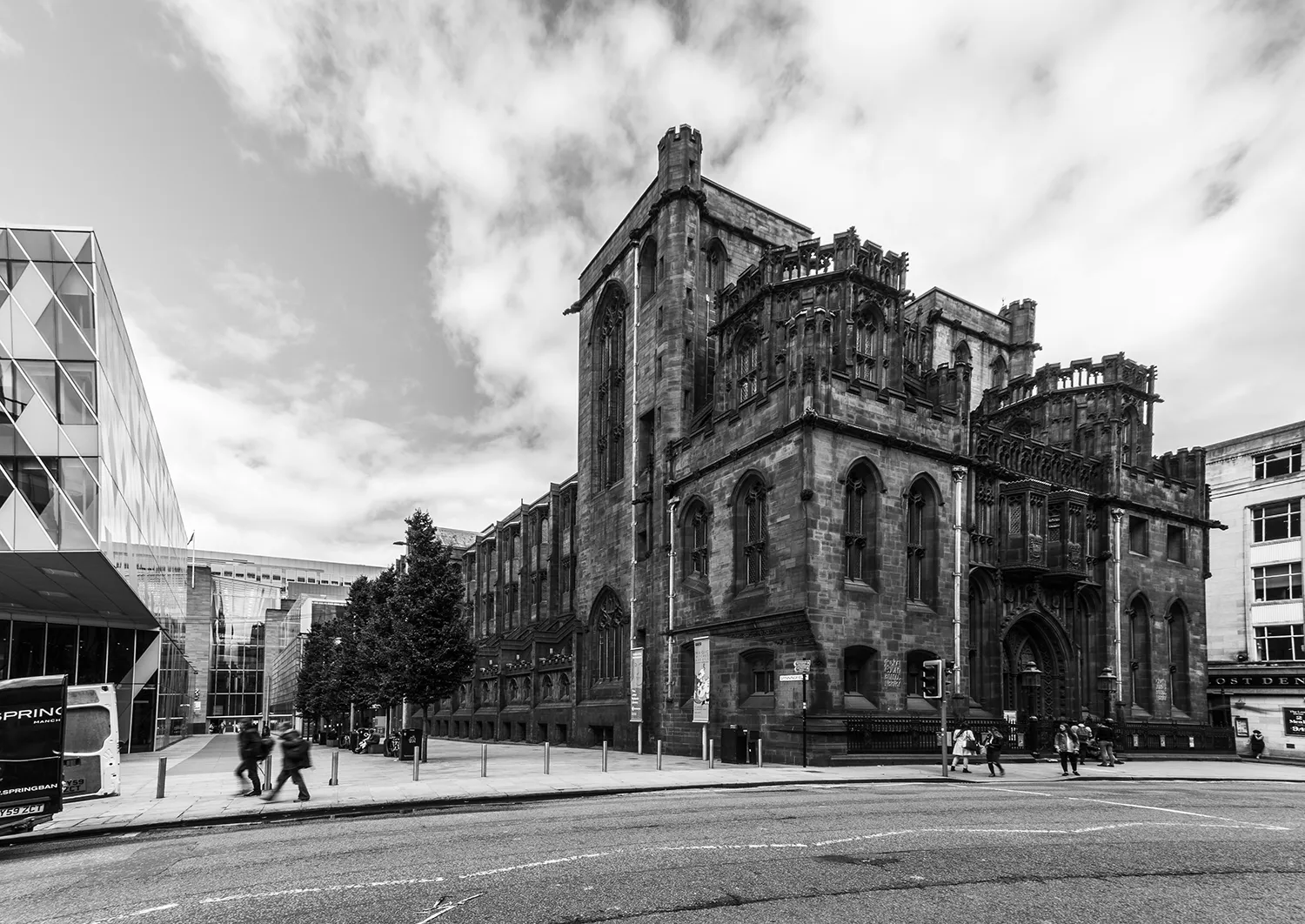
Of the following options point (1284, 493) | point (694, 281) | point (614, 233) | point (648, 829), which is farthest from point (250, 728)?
point (1284, 493)

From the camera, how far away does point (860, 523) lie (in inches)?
1170

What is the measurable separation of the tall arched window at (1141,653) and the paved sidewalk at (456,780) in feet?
10.2

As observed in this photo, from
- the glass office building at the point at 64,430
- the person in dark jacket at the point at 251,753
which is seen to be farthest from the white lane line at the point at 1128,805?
the glass office building at the point at 64,430

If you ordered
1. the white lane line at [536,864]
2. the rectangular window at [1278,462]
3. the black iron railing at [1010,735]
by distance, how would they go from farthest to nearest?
the rectangular window at [1278,462] < the black iron railing at [1010,735] < the white lane line at [536,864]

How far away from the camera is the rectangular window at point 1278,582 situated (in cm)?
4781

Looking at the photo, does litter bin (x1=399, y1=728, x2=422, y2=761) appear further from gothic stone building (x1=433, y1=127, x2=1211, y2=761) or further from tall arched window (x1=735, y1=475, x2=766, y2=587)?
tall arched window (x1=735, y1=475, x2=766, y2=587)

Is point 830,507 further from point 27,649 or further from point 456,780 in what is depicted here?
point 27,649

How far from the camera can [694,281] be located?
37250 mm

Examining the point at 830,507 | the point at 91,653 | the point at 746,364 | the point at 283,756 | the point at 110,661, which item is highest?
the point at 746,364

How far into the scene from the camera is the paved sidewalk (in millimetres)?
16438

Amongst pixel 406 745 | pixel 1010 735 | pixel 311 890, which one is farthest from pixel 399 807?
pixel 1010 735

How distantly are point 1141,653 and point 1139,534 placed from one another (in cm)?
503

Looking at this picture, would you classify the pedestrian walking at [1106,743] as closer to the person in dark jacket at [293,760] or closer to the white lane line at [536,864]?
the white lane line at [536,864]

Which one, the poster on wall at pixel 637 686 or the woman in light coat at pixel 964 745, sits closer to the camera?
the woman in light coat at pixel 964 745
